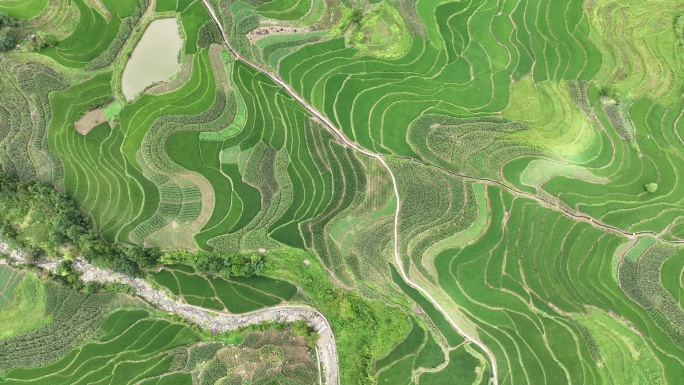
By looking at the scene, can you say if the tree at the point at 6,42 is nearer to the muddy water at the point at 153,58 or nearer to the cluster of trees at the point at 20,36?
the cluster of trees at the point at 20,36

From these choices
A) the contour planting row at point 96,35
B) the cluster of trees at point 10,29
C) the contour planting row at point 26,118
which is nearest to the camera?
the contour planting row at point 26,118

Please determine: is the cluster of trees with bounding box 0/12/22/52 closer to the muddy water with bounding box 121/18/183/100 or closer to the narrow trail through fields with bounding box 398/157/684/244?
the muddy water with bounding box 121/18/183/100

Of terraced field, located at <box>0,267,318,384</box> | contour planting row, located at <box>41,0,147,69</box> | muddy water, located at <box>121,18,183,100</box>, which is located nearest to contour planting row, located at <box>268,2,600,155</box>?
muddy water, located at <box>121,18,183,100</box>

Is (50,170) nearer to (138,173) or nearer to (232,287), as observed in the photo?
(138,173)

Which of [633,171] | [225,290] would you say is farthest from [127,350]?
[633,171]

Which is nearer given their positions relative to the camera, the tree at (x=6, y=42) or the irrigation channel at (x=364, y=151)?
the irrigation channel at (x=364, y=151)

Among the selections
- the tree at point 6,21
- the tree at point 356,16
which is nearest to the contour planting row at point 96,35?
the tree at point 6,21
